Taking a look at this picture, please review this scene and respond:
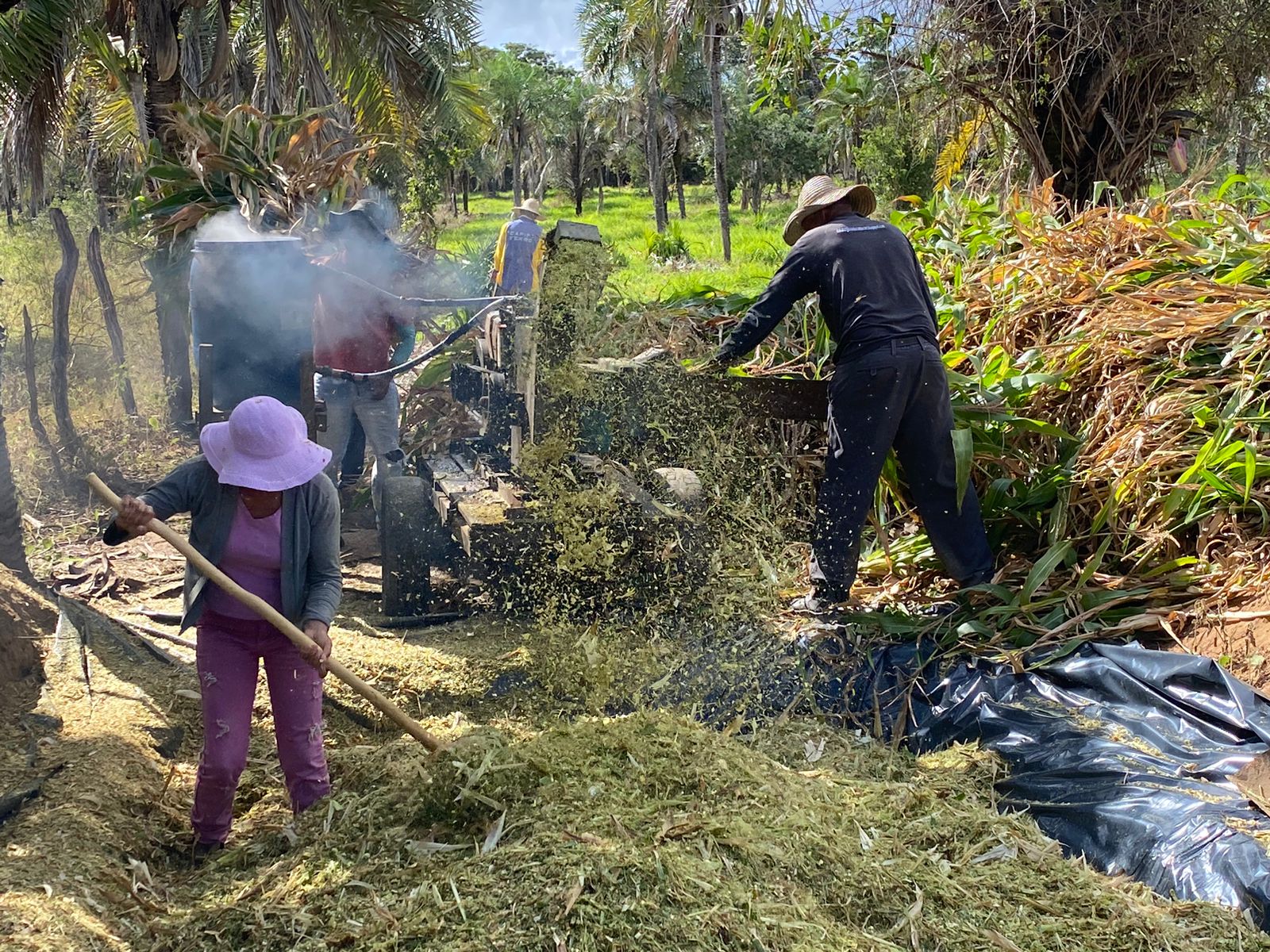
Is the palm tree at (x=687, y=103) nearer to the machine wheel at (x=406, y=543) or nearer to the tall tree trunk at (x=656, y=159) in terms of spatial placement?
the tall tree trunk at (x=656, y=159)

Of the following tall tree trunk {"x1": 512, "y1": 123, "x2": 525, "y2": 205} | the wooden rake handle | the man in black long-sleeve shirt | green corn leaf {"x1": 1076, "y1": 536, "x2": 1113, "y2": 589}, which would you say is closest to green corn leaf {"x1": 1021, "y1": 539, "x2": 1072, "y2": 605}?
green corn leaf {"x1": 1076, "y1": 536, "x2": 1113, "y2": 589}

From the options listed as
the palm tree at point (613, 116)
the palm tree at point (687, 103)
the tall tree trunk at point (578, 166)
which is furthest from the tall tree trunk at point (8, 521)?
the tall tree trunk at point (578, 166)

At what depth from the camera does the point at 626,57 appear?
90.7 feet

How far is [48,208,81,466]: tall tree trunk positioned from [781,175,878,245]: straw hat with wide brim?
5.10m

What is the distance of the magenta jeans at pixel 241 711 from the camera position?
3.16 m

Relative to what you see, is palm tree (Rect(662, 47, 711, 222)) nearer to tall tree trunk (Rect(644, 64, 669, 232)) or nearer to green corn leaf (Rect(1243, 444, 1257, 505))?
tall tree trunk (Rect(644, 64, 669, 232))

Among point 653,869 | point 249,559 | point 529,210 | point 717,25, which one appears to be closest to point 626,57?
point 717,25

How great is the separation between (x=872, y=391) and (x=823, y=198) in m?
0.96

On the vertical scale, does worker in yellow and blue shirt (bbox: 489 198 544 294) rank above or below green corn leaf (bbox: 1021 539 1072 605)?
above

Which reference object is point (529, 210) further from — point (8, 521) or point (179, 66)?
point (8, 521)

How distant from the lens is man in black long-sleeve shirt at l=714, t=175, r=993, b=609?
14.1ft

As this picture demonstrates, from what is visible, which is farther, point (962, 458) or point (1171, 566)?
point (962, 458)

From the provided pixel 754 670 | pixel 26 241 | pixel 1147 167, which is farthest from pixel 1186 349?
pixel 26 241

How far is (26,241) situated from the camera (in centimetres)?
1159
